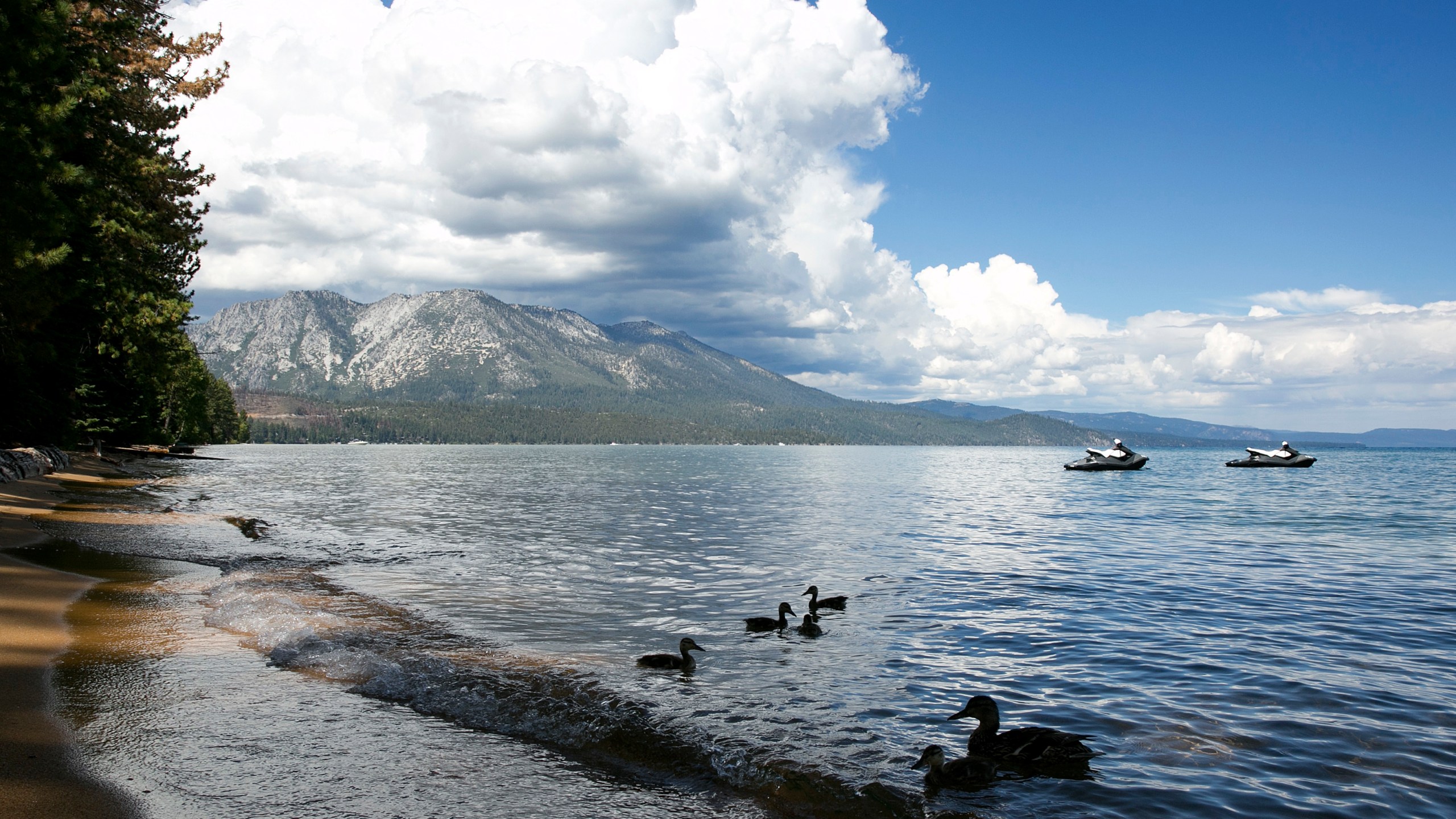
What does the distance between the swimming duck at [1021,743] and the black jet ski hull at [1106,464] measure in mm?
110551

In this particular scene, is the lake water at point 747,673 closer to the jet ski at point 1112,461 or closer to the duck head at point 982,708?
the duck head at point 982,708

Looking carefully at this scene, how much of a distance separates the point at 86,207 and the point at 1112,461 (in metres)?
114

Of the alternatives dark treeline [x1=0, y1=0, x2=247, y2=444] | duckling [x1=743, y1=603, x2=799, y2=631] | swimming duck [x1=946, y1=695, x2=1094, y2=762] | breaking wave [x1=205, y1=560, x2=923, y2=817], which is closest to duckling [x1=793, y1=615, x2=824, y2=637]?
duckling [x1=743, y1=603, x2=799, y2=631]

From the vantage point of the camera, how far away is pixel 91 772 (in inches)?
313

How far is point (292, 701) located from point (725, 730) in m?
6.11

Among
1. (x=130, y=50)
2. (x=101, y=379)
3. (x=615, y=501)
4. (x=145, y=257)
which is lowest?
(x=615, y=501)

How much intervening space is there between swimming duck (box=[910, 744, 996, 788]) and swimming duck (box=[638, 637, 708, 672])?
5401 mm

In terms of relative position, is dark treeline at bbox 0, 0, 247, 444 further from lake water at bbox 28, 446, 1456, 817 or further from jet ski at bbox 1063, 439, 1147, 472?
jet ski at bbox 1063, 439, 1147, 472

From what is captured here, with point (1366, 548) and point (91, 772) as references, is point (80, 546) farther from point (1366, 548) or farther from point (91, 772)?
point (1366, 548)

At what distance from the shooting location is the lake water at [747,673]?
8891 millimetres

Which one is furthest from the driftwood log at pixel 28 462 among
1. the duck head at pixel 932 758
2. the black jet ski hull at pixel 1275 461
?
the black jet ski hull at pixel 1275 461

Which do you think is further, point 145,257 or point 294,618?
point 145,257

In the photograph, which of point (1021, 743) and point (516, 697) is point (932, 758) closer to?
point (1021, 743)

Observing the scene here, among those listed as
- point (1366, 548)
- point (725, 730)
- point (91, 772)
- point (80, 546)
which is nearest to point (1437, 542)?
point (1366, 548)
